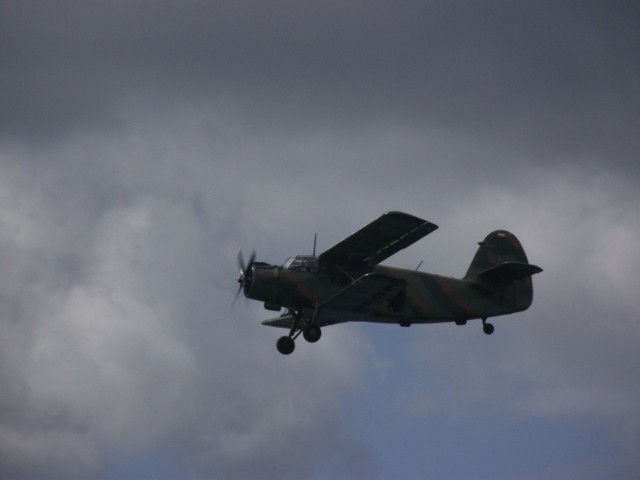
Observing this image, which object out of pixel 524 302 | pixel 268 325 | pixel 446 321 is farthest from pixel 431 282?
pixel 268 325

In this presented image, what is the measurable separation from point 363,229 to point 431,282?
4.27 metres

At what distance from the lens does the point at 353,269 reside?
31.3 m

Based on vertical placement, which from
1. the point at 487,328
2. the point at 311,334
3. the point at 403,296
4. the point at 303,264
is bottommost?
the point at 311,334

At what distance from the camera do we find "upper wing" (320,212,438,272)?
2966 centimetres

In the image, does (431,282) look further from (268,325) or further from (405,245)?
(268,325)

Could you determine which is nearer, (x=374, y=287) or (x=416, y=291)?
(x=374, y=287)

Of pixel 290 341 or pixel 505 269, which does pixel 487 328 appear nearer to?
pixel 505 269

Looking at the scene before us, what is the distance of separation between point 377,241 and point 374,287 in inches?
66.3

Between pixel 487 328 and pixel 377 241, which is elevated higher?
pixel 377 241

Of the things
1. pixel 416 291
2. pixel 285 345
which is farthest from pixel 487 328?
pixel 285 345

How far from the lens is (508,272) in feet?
111

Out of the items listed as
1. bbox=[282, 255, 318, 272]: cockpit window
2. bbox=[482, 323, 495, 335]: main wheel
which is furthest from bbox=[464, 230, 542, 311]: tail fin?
bbox=[282, 255, 318, 272]: cockpit window

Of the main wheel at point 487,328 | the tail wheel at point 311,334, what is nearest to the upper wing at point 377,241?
the tail wheel at point 311,334

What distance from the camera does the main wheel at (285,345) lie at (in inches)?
1241
